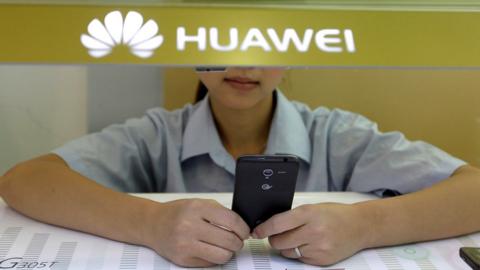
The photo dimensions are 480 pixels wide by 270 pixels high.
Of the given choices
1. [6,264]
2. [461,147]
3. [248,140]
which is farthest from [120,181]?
[461,147]

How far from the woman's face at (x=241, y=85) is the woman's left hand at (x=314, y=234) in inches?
11.1

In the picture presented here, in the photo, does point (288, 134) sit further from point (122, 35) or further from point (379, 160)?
point (122, 35)

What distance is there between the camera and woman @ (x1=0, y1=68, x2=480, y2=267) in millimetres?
612

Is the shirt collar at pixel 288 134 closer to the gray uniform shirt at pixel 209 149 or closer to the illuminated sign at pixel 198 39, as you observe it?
the gray uniform shirt at pixel 209 149

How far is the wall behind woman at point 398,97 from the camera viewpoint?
1.30 metres

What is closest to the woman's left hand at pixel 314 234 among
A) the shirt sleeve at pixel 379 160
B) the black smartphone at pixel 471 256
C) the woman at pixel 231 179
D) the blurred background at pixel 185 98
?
the woman at pixel 231 179

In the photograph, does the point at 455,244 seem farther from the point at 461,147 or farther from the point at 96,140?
the point at 461,147

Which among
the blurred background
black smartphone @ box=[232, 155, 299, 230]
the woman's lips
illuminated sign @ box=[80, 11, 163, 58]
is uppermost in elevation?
illuminated sign @ box=[80, 11, 163, 58]

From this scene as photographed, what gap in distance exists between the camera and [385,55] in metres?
0.43

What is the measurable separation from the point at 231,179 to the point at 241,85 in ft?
0.62

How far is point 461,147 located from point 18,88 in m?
0.97

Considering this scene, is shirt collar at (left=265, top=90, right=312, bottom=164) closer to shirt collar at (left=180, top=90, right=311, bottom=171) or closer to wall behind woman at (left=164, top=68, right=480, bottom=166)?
shirt collar at (left=180, top=90, right=311, bottom=171)

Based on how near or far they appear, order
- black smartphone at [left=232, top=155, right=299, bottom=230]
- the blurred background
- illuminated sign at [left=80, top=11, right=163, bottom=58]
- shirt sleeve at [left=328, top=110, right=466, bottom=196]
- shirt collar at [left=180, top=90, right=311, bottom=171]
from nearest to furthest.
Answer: illuminated sign at [left=80, top=11, right=163, bottom=58], black smartphone at [left=232, top=155, right=299, bottom=230], shirt sleeve at [left=328, top=110, right=466, bottom=196], shirt collar at [left=180, top=90, right=311, bottom=171], the blurred background

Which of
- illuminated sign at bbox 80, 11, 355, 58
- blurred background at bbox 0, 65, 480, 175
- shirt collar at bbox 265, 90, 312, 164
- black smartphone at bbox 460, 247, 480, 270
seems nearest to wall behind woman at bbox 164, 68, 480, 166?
blurred background at bbox 0, 65, 480, 175
